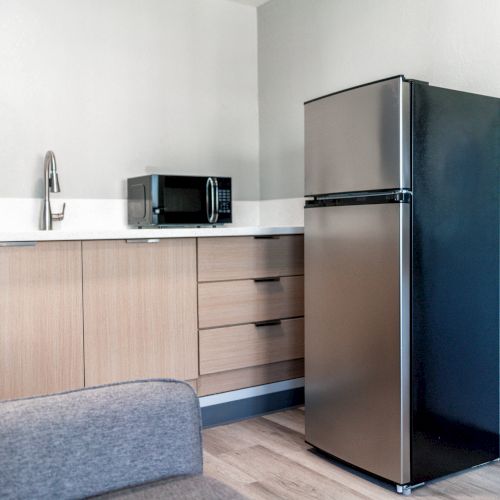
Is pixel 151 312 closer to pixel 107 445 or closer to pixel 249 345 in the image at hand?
pixel 249 345

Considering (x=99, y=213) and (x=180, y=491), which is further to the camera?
(x=99, y=213)

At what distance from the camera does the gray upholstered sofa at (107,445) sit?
0.92 metres

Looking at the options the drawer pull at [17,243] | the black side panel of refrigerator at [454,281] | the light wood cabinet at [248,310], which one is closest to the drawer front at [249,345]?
the light wood cabinet at [248,310]

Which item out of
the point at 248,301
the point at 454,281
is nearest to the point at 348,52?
the point at 248,301

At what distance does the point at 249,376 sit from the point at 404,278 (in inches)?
45.0

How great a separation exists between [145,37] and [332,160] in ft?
5.24

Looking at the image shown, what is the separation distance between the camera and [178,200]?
10.2ft

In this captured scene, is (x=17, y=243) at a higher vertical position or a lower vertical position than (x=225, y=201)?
lower

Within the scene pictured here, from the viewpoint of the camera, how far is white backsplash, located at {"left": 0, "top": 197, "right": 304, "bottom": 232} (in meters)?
3.00

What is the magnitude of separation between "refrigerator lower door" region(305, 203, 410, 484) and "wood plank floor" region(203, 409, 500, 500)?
70mm

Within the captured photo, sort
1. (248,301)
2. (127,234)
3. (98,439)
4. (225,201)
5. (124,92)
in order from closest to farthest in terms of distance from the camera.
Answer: (98,439)
(127,234)
(248,301)
(225,201)
(124,92)

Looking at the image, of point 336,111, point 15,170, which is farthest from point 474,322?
point 15,170

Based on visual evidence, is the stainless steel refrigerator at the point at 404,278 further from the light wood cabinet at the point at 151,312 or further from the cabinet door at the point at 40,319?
the cabinet door at the point at 40,319

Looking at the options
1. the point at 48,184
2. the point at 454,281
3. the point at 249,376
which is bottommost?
the point at 249,376
